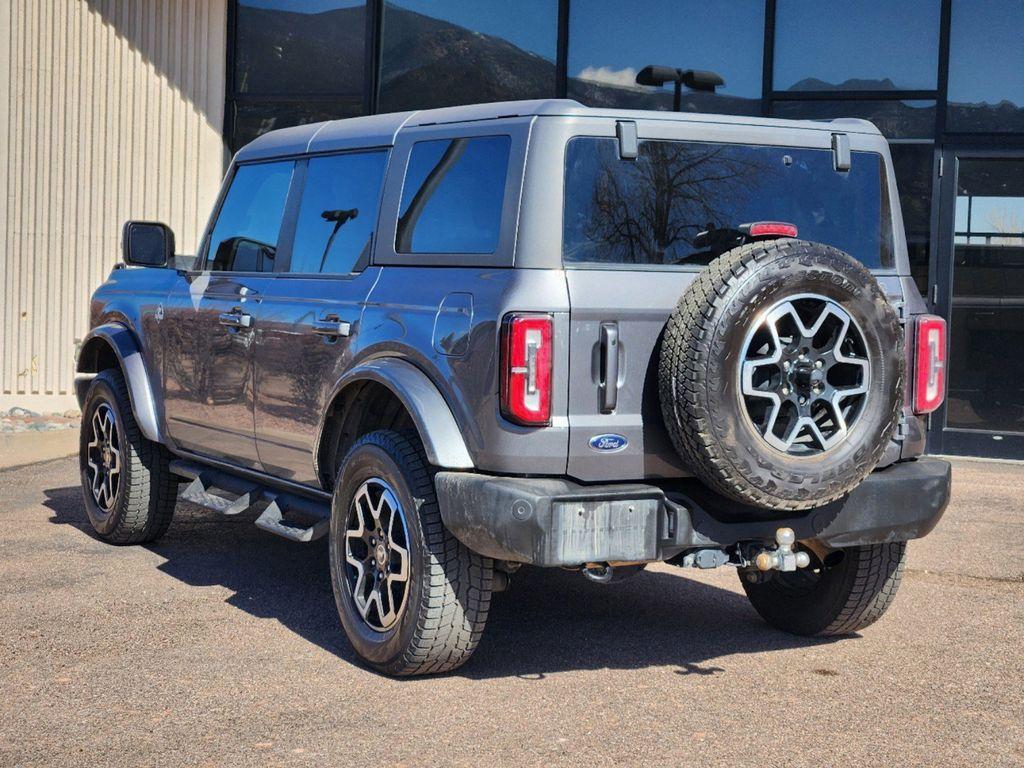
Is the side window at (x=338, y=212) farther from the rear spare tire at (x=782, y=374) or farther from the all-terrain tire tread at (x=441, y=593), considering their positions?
the rear spare tire at (x=782, y=374)

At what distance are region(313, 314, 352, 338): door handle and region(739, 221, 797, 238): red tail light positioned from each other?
4.71 feet

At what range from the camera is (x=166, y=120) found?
12484 mm

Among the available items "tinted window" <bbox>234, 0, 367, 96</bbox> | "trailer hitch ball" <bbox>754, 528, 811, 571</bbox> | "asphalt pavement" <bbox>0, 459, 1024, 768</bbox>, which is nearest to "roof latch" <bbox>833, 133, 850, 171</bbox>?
"trailer hitch ball" <bbox>754, 528, 811, 571</bbox>

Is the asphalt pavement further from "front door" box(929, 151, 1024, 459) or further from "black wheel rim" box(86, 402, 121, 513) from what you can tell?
"front door" box(929, 151, 1024, 459)

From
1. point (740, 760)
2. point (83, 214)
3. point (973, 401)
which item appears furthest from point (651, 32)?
point (740, 760)

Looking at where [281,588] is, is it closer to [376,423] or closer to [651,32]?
[376,423]

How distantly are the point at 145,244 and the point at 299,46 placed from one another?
6.09 meters

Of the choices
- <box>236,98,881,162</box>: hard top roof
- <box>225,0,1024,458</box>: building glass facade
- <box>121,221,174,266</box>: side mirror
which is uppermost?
<box>225,0,1024,458</box>: building glass facade

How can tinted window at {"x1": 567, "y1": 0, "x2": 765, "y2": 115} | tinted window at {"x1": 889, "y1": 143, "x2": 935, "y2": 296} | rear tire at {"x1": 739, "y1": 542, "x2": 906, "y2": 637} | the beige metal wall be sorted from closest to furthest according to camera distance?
rear tire at {"x1": 739, "y1": 542, "x2": 906, "y2": 637} → tinted window at {"x1": 889, "y1": 143, "x2": 935, "y2": 296} → tinted window at {"x1": 567, "y1": 0, "x2": 765, "y2": 115} → the beige metal wall

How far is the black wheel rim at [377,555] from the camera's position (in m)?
4.77

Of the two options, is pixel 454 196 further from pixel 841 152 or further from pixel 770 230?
pixel 841 152

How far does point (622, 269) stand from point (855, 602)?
1636 millimetres

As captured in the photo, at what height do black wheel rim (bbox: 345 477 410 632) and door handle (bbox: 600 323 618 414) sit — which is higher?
door handle (bbox: 600 323 618 414)

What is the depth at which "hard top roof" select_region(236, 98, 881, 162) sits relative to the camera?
4621 mm
